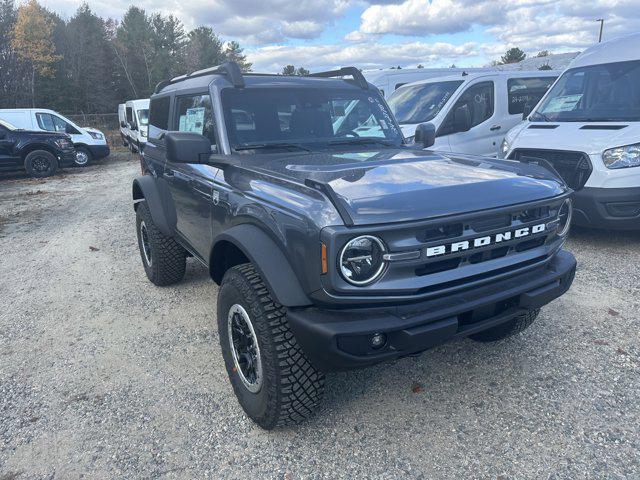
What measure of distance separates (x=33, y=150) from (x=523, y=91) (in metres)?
13.1

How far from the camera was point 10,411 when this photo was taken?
3.05 m

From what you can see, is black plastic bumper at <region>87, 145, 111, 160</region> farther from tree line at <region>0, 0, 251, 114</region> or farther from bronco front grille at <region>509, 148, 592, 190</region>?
tree line at <region>0, 0, 251, 114</region>

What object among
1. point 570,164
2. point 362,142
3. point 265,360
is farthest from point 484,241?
point 570,164

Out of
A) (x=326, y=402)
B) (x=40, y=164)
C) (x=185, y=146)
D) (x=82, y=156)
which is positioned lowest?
(x=326, y=402)

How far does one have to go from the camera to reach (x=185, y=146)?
3105 millimetres

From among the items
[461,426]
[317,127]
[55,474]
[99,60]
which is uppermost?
[99,60]

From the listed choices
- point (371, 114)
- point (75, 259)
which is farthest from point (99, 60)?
point (371, 114)

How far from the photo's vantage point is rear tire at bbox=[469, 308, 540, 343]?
339cm

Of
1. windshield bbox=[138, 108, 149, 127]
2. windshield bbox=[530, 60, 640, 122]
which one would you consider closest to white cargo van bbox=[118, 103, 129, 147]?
windshield bbox=[138, 108, 149, 127]

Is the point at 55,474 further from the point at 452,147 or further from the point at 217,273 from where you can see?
the point at 452,147

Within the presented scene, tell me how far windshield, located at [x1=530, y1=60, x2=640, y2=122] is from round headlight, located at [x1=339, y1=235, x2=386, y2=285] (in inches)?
190

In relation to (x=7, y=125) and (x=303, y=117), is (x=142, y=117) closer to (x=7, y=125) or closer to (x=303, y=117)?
(x=7, y=125)

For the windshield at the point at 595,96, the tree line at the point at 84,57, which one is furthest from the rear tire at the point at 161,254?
the tree line at the point at 84,57

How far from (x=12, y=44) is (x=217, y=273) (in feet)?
159
